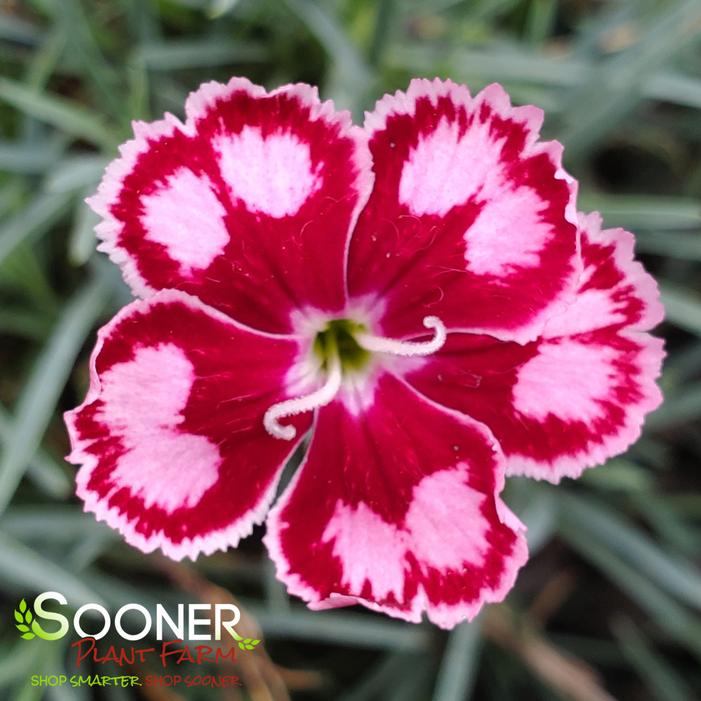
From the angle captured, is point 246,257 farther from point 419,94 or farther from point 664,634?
point 664,634

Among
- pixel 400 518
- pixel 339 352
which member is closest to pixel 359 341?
pixel 339 352

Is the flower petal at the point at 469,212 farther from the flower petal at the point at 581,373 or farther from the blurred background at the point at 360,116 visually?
the blurred background at the point at 360,116

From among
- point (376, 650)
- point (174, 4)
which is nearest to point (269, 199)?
point (174, 4)

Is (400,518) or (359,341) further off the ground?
(359,341)

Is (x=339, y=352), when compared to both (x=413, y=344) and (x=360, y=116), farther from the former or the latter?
(x=360, y=116)

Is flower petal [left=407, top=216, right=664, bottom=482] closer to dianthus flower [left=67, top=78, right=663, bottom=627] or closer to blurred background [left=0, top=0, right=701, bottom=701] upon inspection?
dianthus flower [left=67, top=78, right=663, bottom=627]
